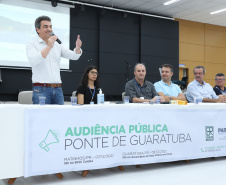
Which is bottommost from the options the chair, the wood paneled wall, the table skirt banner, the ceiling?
the table skirt banner

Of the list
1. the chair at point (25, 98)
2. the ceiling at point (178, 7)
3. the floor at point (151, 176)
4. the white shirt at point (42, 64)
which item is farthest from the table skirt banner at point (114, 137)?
the ceiling at point (178, 7)

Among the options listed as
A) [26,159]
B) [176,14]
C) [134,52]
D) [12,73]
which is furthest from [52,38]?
[176,14]

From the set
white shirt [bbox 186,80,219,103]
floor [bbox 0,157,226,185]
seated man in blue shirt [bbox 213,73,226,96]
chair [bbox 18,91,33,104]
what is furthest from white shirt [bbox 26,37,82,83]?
seated man in blue shirt [bbox 213,73,226,96]

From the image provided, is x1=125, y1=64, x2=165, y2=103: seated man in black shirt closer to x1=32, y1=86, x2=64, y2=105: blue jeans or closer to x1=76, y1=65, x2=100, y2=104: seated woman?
x1=76, y1=65, x2=100, y2=104: seated woman

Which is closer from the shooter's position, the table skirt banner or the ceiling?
the table skirt banner

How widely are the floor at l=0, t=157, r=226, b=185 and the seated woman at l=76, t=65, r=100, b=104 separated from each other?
1.00 meters

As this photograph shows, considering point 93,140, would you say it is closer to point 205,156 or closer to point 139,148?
point 139,148

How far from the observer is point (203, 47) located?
33.0 ft

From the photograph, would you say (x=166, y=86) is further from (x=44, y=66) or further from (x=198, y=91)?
(x=44, y=66)

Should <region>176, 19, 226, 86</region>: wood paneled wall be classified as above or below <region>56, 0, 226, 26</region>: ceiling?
below

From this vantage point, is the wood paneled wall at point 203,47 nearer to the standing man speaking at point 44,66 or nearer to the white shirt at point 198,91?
the white shirt at point 198,91

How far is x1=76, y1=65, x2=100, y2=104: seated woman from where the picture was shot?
342 cm

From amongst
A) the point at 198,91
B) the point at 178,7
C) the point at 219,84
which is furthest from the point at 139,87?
the point at 178,7

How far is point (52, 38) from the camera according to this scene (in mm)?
2535
